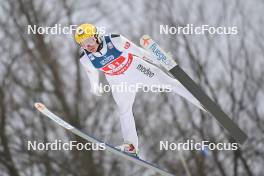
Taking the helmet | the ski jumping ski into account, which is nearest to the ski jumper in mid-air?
the helmet

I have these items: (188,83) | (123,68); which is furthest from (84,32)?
(188,83)

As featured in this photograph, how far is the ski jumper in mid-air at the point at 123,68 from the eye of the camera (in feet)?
18.9

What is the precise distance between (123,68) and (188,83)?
2.45ft

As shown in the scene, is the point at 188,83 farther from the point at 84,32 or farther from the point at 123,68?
the point at 84,32

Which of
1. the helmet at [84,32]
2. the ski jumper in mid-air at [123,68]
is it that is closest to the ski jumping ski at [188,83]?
the ski jumper in mid-air at [123,68]

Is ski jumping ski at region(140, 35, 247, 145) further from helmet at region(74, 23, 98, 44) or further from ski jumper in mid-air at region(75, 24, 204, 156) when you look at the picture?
helmet at region(74, 23, 98, 44)

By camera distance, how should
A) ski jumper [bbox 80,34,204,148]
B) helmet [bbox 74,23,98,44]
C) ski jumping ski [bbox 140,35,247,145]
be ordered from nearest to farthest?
helmet [bbox 74,23,98,44] → ski jumping ski [bbox 140,35,247,145] → ski jumper [bbox 80,34,204,148]

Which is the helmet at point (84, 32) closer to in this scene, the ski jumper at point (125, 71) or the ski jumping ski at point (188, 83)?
the ski jumper at point (125, 71)

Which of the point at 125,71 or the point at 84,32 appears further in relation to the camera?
the point at 125,71

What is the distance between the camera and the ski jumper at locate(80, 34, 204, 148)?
5816 mm

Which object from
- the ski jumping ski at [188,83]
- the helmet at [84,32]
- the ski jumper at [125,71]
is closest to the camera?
the helmet at [84,32]

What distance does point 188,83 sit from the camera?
19.2 feet

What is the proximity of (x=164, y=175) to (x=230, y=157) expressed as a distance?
970 centimetres

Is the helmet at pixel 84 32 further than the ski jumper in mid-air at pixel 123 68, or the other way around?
the ski jumper in mid-air at pixel 123 68
